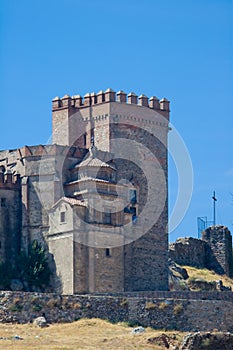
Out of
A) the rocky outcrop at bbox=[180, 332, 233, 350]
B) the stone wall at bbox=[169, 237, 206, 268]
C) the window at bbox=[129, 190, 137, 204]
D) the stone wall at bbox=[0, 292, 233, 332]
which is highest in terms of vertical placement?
the window at bbox=[129, 190, 137, 204]

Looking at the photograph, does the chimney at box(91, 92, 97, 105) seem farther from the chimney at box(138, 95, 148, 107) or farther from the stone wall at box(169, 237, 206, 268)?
the stone wall at box(169, 237, 206, 268)

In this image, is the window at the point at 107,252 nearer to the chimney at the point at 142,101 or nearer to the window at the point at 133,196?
the window at the point at 133,196

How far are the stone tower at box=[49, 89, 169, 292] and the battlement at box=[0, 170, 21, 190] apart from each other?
3248 millimetres

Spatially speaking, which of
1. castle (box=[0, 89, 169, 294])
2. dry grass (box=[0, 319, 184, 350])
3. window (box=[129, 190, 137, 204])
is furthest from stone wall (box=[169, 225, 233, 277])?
dry grass (box=[0, 319, 184, 350])

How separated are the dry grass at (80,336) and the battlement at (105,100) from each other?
2558 centimetres

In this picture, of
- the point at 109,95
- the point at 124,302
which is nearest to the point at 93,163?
the point at 109,95

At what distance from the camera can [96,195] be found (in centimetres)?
8306

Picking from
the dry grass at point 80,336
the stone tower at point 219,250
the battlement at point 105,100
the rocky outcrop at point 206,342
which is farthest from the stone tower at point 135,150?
the rocky outcrop at point 206,342

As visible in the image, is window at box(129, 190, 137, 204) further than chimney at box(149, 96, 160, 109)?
No

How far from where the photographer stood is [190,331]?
6575cm

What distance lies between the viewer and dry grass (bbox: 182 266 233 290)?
313 feet

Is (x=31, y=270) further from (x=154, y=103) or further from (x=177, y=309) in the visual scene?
(x=177, y=309)

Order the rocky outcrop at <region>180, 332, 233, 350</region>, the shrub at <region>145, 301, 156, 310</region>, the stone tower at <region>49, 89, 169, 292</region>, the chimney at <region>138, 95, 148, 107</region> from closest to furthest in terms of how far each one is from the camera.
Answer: the rocky outcrop at <region>180, 332, 233, 350</region>
the shrub at <region>145, 301, 156, 310</region>
the stone tower at <region>49, 89, 169, 292</region>
the chimney at <region>138, 95, 148, 107</region>

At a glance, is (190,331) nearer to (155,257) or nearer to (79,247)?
(79,247)
